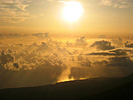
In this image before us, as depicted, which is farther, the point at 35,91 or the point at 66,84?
the point at 66,84

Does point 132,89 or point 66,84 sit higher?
point 132,89

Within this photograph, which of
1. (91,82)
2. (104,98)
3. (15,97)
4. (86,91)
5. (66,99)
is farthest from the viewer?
(91,82)

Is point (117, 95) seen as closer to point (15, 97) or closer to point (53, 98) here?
point (53, 98)

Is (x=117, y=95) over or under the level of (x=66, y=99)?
over

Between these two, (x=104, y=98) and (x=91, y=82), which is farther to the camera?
(x=91, y=82)

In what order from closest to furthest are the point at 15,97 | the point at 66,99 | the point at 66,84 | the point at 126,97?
the point at 126,97
the point at 66,99
the point at 15,97
the point at 66,84

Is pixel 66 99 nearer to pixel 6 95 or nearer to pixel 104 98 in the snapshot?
pixel 104 98

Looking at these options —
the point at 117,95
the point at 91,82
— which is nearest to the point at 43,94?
the point at 91,82

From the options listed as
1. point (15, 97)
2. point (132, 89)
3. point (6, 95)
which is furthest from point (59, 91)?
point (132, 89)

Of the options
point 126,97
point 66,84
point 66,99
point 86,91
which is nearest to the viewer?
point 126,97
